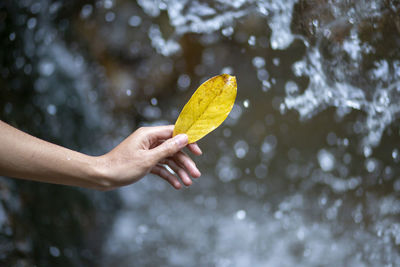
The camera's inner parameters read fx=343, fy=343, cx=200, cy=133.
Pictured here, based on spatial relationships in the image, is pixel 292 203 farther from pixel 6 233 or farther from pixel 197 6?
pixel 6 233

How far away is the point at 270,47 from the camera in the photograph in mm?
1396

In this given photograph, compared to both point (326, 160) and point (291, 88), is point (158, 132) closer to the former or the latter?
point (291, 88)

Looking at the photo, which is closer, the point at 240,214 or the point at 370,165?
the point at 370,165

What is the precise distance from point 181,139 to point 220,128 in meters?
0.95

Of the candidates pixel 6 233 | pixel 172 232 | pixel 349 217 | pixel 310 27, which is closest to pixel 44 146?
pixel 6 233

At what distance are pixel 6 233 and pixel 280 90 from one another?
1190 millimetres

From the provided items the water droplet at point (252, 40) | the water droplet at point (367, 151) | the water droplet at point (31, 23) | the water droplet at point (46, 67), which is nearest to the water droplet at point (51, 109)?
the water droplet at point (46, 67)

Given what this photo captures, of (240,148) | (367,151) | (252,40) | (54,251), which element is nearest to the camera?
(54,251)

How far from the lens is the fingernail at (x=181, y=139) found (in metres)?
0.78

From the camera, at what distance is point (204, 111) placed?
0.83 metres

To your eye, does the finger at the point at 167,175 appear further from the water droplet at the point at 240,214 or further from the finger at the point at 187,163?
the water droplet at the point at 240,214

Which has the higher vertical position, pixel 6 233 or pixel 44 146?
pixel 44 146

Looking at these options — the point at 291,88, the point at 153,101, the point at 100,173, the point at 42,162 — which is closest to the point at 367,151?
the point at 291,88

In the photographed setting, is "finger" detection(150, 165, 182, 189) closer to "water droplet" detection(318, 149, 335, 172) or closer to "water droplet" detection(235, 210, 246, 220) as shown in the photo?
"water droplet" detection(235, 210, 246, 220)
